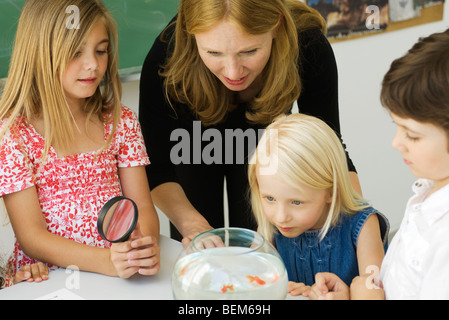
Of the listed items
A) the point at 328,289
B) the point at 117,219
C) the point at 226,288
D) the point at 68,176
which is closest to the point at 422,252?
the point at 328,289

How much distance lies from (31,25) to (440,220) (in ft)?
3.37

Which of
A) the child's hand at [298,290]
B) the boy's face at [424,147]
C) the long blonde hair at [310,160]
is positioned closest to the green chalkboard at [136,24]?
the long blonde hair at [310,160]

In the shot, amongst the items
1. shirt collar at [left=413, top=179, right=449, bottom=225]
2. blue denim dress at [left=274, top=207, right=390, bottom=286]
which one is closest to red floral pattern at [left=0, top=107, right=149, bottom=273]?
blue denim dress at [left=274, top=207, right=390, bottom=286]

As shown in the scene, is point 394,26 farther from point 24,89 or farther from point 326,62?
point 24,89

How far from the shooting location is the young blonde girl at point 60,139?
1.31m

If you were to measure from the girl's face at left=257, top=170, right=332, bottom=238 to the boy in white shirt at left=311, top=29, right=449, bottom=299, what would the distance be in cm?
28

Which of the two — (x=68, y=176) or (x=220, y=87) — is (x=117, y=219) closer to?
(x=68, y=176)

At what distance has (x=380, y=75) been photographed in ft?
10.4

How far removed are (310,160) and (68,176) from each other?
0.61 metres

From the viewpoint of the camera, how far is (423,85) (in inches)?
35.0

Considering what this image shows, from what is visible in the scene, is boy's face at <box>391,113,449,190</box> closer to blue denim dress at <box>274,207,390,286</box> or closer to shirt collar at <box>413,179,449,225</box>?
shirt collar at <box>413,179,449,225</box>

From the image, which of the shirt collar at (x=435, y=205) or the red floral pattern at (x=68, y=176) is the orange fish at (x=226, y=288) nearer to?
the shirt collar at (x=435, y=205)

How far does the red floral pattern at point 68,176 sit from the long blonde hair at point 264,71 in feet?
0.65
